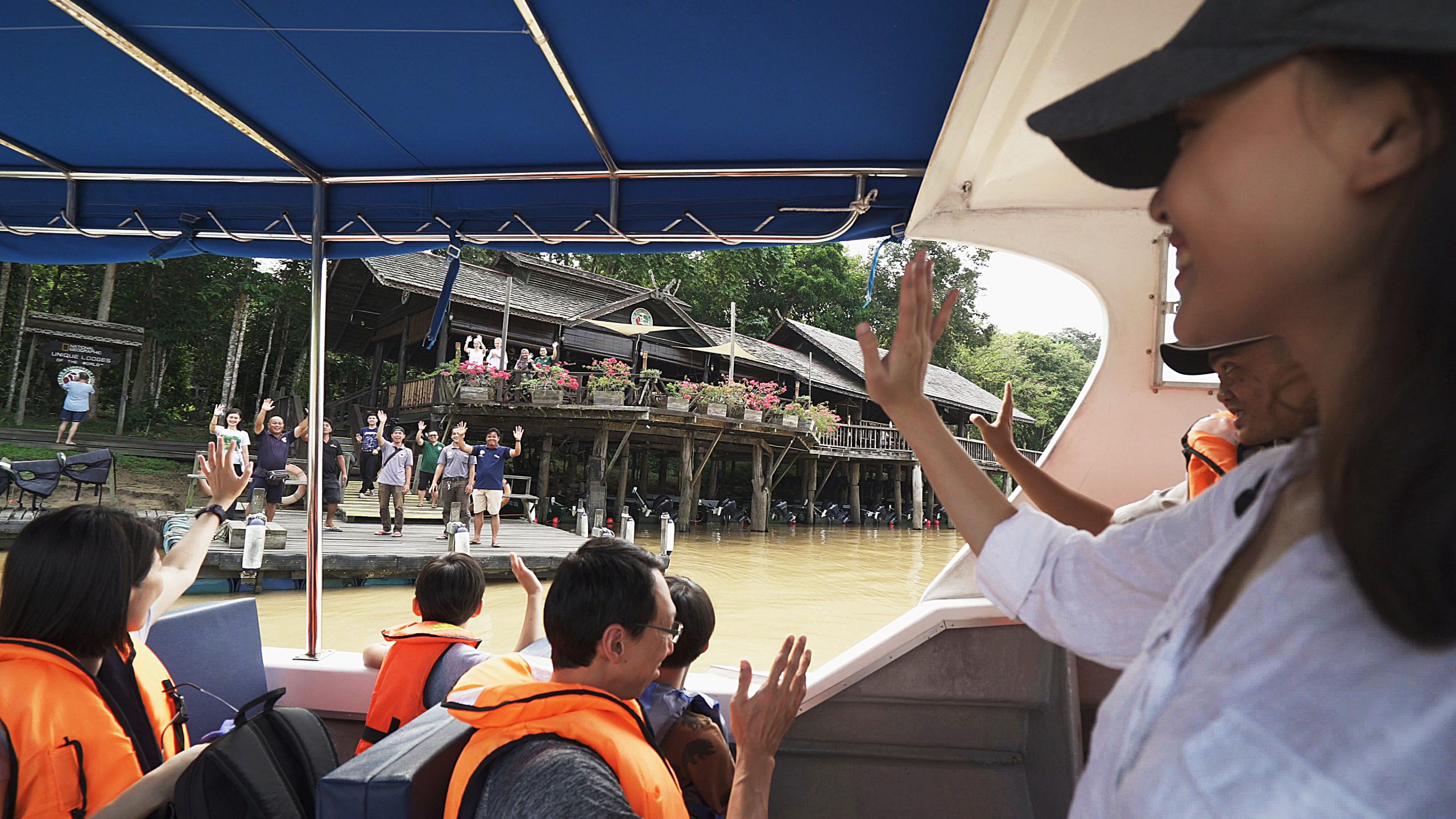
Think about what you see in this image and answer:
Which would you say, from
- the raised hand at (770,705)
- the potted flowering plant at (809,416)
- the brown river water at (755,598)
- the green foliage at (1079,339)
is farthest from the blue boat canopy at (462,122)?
the green foliage at (1079,339)

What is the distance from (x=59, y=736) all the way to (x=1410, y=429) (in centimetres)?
214

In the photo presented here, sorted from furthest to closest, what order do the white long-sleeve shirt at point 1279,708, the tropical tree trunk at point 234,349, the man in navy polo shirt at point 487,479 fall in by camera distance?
the tropical tree trunk at point 234,349 < the man in navy polo shirt at point 487,479 < the white long-sleeve shirt at point 1279,708

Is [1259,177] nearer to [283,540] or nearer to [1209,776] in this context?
[1209,776]

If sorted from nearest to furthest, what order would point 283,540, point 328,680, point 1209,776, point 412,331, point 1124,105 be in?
point 1209,776, point 1124,105, point 328,680, point 283,540, point 412,331

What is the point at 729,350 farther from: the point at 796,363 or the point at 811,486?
the point at 811,486

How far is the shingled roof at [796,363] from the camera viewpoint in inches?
976

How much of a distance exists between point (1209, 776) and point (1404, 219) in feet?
1.04

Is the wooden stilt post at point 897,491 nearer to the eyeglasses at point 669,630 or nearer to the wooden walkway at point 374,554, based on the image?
the wooden walkway at point 374,554

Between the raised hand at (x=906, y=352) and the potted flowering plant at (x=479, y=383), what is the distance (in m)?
16.6

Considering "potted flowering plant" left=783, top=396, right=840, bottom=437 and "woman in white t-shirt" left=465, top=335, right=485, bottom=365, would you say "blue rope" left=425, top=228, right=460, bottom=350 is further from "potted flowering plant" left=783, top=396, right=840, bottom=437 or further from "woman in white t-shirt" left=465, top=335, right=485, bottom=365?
"potted flowering plant" left=783, top=396, right=840, bottom=437

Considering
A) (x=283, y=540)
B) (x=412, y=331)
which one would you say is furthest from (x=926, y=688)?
(x=412, y=331)

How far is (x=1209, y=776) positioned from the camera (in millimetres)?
418

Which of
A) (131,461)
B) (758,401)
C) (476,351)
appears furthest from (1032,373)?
(131,461)

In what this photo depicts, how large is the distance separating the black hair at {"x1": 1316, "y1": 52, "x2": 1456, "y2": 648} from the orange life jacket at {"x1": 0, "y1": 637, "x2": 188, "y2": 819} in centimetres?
208
